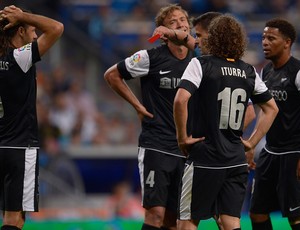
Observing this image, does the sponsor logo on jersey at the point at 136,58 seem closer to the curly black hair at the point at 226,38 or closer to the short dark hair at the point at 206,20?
the short dark hair at the point at 206,20

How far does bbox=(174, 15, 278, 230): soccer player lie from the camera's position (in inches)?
317

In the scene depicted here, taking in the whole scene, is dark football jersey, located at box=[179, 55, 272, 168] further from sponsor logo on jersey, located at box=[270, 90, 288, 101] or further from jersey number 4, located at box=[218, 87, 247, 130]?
sponsor logo on jersey, located at box=[270, 90, 288, 101]

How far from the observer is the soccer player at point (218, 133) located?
805 centimetres

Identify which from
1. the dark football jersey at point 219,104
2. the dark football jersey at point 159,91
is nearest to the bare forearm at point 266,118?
the dark football jersey at point 219,104

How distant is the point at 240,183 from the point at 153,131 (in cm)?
142

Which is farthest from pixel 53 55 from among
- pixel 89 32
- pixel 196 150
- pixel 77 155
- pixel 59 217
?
pixel 196 150

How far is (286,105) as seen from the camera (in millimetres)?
9320

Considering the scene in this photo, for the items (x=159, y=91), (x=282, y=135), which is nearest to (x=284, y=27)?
(x=282, y=135)

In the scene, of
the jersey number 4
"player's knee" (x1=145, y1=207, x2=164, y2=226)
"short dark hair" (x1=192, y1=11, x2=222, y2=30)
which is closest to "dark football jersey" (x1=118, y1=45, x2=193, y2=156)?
"short dark hair" (x1=192, y1=11, x2=222, y2=30)

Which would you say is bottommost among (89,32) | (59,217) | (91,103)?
(59,217)

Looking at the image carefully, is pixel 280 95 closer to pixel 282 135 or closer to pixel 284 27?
pixel 282 135

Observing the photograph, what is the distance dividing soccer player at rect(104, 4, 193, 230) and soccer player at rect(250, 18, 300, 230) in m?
0.87

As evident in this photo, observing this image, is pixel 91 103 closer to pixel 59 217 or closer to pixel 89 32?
pixel 89 32

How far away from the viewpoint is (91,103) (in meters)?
17.2
